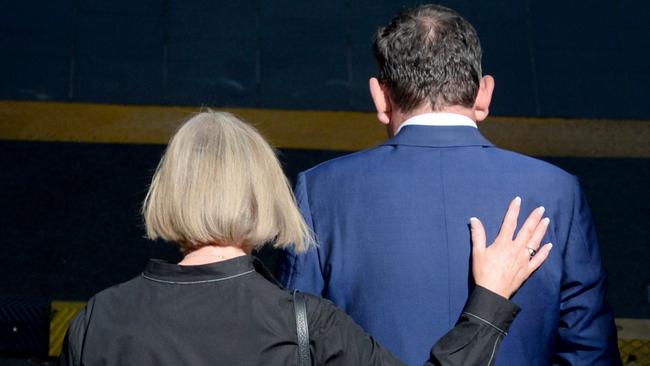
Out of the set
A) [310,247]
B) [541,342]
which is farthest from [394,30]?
[541,342]

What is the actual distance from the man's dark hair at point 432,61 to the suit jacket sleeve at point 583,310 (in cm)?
41

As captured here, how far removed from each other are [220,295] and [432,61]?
784 millimetres

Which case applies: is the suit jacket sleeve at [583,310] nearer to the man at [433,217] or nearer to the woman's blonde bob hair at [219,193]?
the man at [433,217]

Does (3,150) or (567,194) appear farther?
(3,150)

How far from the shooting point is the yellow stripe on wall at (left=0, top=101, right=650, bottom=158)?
684 cm

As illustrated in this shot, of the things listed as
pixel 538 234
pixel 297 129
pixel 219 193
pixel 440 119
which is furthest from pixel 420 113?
pixel 297 129

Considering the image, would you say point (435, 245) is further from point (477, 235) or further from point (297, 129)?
point (297, 129)

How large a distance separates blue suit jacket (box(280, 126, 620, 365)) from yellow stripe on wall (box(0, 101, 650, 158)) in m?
4.02

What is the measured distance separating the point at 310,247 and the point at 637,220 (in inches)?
168

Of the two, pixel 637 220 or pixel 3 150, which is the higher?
pixel 3 150

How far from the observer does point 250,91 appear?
280 inches

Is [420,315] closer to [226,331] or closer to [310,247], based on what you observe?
[310,247]

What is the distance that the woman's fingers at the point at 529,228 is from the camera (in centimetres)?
260

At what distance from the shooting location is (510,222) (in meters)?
2.62
